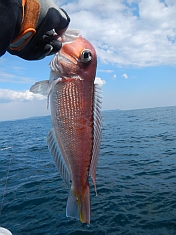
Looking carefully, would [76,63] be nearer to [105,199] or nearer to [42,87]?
[42,87]

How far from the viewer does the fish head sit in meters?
2.41

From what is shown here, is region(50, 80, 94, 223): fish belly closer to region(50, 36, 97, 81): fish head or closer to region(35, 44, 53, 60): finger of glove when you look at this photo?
region(50, 36, 97, 81): fish head

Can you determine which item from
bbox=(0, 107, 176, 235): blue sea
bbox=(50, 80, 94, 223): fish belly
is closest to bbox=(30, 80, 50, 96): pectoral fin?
bbox=(50, 80, 94, 223): fish belly

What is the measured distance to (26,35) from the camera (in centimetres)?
205

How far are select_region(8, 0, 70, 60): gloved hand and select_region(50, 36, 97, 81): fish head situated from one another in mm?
139

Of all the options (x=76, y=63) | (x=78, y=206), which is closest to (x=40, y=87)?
(x=76, y=63)

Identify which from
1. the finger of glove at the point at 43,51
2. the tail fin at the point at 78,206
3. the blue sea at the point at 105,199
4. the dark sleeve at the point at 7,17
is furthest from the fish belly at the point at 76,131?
the blue sea at the point at 105,199

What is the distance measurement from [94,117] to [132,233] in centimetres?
552

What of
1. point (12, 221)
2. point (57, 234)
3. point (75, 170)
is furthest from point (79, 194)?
point (12, 221)

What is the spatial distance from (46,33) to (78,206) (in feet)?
7.02

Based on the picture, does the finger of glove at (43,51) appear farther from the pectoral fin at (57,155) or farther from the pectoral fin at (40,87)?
the pectoral fin at (57,155)

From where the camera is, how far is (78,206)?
260 centimetres

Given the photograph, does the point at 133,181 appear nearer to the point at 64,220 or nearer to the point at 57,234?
the point at 64,220

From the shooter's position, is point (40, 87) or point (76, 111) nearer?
point (76, 111)
